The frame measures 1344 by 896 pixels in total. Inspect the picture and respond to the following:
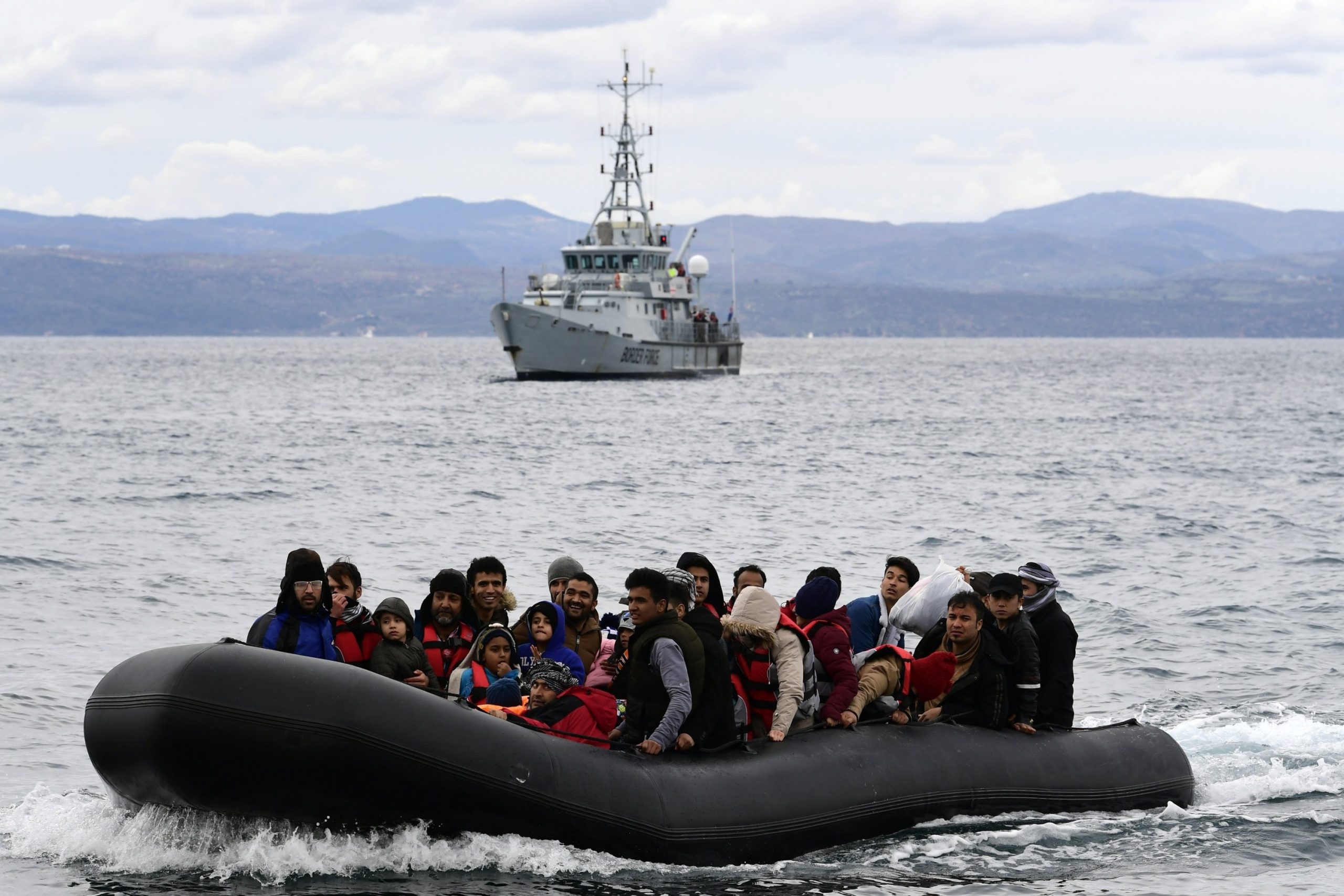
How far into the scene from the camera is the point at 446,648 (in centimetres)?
1100

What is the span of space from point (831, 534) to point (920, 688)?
1635 cm

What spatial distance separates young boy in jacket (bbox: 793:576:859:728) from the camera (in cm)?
1018

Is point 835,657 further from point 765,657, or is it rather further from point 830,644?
point 765,657

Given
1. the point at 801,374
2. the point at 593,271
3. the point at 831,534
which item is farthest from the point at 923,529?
the point at 801,374

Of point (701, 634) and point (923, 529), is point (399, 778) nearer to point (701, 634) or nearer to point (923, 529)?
point (701, 634)

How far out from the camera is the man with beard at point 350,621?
10.5 metres

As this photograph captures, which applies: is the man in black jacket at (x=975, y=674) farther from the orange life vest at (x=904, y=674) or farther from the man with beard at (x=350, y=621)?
the man with beard at (x=350, y=621)

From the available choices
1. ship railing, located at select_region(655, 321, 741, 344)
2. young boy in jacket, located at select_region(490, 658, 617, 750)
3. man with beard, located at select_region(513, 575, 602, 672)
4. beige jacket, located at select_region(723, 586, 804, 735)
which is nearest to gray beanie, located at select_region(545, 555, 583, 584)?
man with beard, located at select_region(513, 575, 602, 672)

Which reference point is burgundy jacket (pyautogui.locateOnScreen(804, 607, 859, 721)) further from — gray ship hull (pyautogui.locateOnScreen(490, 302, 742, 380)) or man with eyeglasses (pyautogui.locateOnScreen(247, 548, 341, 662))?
gray ship hull (pyautogui.locateOnScreen(490, 302, 742, 380))

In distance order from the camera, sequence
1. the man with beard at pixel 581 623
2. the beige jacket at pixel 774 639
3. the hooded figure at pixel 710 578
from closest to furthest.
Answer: the beige jacket at pixel 774 639 → the man with beard at pixel 581 623 → the hooded figure at pixel 710 578

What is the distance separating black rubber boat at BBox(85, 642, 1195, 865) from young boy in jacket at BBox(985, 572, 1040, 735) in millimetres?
680

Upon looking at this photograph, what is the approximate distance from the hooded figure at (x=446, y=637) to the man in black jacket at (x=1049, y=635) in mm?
3890

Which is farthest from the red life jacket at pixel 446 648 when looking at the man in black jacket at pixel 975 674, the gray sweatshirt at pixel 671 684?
the man in black jacket at pixel 975 674

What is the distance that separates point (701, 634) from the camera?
9.39 meters
